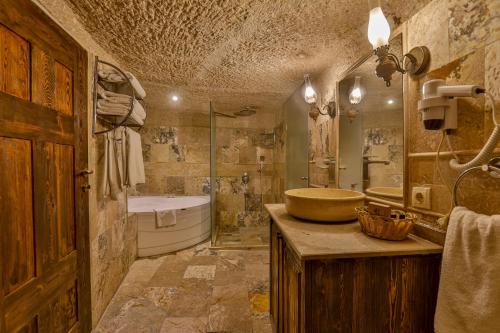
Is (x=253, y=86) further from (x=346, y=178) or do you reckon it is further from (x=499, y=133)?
(x=499, y=133)

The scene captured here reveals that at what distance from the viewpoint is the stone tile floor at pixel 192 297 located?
5.49ft

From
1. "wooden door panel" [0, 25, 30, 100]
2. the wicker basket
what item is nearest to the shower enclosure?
"wooden door panel" [0, 25, 30, 100]

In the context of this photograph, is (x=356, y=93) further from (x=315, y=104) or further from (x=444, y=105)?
(x=444, y=105)

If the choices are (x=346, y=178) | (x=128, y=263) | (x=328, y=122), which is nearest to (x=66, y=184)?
(x=128, y=263)

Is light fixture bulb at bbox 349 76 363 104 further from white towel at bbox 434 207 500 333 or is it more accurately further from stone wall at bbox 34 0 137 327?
stone wall at bbox 34 0 137 327

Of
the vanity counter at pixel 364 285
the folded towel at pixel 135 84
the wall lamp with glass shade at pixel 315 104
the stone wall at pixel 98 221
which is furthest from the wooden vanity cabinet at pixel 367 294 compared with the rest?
the folded towel at pixel 135 84

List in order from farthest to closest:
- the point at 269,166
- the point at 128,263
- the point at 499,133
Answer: the point at 269,166, the point at 128,263, the point at 499,133

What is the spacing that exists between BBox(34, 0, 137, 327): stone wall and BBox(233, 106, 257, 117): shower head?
7.09ft

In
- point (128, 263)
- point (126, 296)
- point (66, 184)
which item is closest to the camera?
point (66, 184)

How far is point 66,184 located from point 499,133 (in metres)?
2.01

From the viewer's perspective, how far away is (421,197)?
1049 millimetres

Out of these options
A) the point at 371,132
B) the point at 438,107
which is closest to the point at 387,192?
the point at 371,132

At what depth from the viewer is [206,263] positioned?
2.66 metres

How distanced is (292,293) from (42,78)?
161cm
